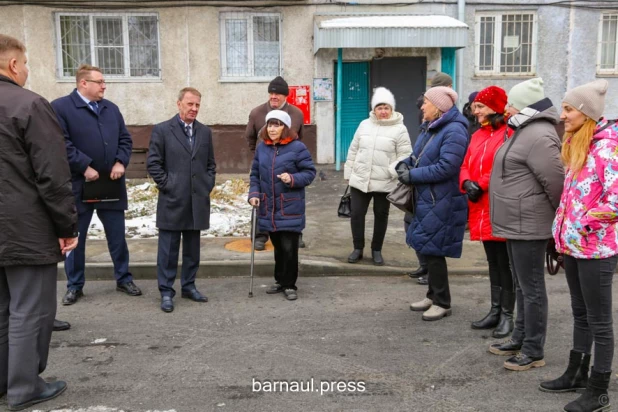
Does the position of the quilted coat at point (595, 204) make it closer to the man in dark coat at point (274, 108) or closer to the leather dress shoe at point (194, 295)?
the leather dress shoe at point (194, 295)

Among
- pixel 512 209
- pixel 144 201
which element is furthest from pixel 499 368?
pixel 144 201

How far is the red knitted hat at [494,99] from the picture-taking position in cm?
484

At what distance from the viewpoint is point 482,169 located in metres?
4.93

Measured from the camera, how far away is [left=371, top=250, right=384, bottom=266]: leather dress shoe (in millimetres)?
7211

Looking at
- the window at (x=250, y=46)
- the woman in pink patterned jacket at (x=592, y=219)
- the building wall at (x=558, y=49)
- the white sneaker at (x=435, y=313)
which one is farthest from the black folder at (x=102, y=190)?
the building wall at (x=558, y=49)

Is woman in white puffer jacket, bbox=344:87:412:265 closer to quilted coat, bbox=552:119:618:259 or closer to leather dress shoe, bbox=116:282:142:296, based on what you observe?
leather dress shoe, bbox=116:282:142:296

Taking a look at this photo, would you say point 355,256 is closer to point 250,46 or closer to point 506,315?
point 506,315

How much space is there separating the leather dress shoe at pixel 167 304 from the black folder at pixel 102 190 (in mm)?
1098

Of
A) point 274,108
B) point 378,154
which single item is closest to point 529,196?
point 378,154

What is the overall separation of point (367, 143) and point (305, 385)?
3512 millimetres

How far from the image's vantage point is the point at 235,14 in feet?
45.2

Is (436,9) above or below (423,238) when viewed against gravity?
above

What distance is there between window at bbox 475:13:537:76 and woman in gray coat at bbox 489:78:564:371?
10344mm

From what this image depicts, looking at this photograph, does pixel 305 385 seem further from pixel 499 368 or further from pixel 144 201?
pixel 144 201
